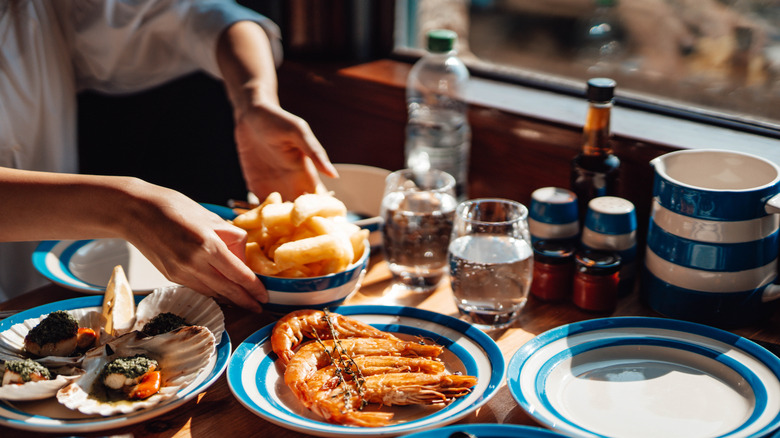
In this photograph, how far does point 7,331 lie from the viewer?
3.31 ft

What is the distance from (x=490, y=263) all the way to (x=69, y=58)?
4.30 ft

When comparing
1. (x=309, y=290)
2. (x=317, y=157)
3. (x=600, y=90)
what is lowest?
(x=309, y=290)

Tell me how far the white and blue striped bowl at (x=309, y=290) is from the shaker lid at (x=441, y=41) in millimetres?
612

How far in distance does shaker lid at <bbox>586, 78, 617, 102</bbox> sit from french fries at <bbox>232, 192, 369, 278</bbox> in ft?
1.65

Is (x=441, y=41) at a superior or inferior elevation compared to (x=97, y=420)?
superior

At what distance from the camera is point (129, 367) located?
2.93ft

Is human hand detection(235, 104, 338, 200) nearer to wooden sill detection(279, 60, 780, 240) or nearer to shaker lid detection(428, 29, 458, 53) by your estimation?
shaker lid detection(428, 29, 458, 53)

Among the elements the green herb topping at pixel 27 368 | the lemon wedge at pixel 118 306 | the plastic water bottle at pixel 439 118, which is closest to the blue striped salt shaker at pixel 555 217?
the plastic water bottle at pixel 439 118

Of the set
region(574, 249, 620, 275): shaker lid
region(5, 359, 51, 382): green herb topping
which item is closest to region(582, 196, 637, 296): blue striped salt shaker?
region(574, 249, 620, 275): shaker lid

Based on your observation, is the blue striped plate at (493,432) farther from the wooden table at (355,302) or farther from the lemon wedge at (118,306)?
the lemon wedge at (118,306)

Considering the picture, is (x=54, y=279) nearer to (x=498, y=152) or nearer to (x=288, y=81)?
(x=498, y=152)

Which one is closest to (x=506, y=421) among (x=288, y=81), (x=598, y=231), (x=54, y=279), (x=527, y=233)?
(x=527, y=233)

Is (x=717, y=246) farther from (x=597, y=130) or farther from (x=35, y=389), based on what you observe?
(x=35, y=389)

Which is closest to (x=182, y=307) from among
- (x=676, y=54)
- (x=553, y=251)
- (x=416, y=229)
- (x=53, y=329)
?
(x=53, y=329)
